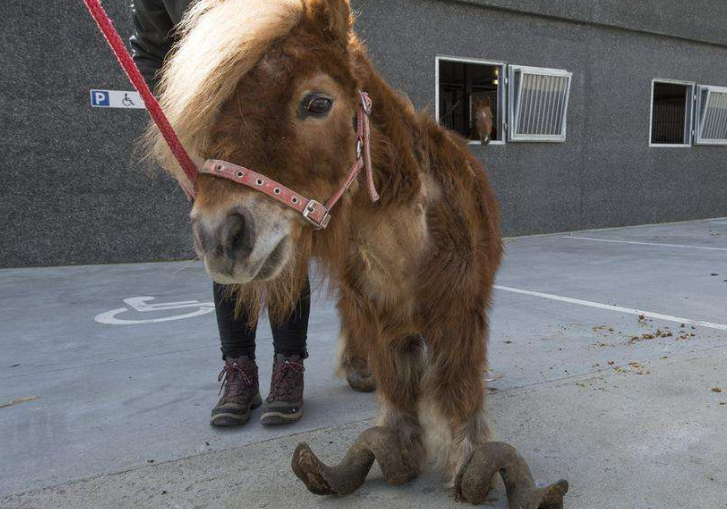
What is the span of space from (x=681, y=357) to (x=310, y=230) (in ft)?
8.16

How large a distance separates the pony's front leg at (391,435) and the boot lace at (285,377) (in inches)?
22.6

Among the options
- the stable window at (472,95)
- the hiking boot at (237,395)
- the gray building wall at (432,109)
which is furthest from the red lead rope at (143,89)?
the stable window at (472,95)

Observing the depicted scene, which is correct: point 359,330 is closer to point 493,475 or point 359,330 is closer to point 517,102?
point 493,475

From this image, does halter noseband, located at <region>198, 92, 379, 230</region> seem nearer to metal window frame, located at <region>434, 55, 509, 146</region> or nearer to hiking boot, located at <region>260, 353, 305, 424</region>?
hiking boot, located at <region>260, 353, 305, 424</region>

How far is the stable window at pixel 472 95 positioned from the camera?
785cm

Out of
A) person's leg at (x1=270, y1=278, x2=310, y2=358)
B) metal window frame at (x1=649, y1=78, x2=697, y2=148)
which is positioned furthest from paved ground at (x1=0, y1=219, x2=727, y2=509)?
metal window frame at (x1=649, y1=78, x2=697, y2=148)

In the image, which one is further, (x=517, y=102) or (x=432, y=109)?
(x=517, y=102)

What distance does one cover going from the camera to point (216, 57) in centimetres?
122

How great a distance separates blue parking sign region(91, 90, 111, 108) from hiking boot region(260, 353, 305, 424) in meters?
4.83

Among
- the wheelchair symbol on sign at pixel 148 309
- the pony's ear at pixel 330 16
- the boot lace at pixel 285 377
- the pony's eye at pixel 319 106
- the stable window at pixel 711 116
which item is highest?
the stable window at pixel 711 116

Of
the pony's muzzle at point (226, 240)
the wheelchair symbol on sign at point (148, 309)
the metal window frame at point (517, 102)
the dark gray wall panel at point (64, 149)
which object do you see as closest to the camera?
the pony's muzzle at point (226, 240)

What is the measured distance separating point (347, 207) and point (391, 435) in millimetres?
796

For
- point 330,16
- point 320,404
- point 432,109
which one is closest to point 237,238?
point 330,16

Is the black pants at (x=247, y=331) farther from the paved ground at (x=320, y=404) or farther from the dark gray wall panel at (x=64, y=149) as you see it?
the dark gray wall panel at (x=64, y=149)
